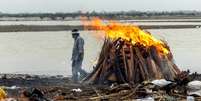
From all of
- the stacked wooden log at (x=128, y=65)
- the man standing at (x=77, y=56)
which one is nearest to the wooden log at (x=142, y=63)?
the stacked wooden log at (x=128, y=65)

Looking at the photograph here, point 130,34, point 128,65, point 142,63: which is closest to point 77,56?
point 130,34

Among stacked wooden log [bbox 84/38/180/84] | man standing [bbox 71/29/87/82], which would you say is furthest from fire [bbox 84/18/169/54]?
man standing [bbox 71/29/87/82]

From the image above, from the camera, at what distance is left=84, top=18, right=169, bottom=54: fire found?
19.4m

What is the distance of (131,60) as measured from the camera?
18.8 metres

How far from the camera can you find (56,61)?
29.8 m

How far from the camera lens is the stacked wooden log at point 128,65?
61.3ft

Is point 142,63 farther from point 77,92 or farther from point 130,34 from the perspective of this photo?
point 77,92

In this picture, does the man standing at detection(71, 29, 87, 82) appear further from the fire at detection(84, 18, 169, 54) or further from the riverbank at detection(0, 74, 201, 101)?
the fire at detection(84, 18, 169, 54)

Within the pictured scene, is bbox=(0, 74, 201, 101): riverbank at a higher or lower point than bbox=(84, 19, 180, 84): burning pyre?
lower

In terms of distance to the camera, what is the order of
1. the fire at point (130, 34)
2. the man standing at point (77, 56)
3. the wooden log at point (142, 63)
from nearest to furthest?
the wooden log at point (142, 63) < the fire at point (130, 34) < the man standing at point (77, 56)

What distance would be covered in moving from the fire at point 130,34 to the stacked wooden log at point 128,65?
256mm

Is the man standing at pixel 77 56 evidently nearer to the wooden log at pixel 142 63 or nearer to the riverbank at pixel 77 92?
the riverbank at pixel 77 92

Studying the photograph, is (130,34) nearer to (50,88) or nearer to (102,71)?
(102,71)

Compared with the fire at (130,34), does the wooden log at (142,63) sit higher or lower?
lower
